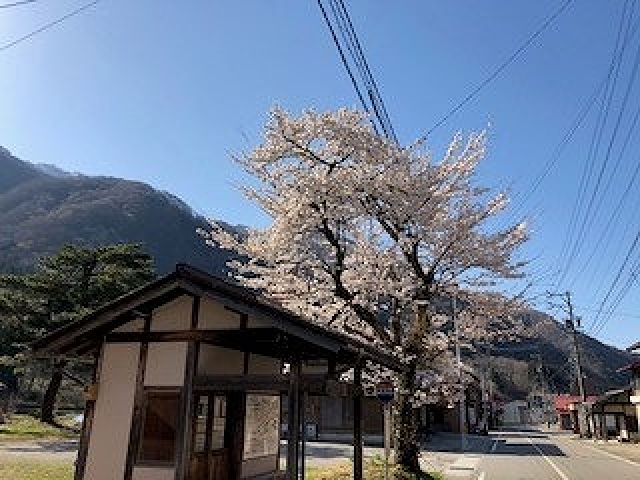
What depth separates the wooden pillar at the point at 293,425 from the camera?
30.6ft

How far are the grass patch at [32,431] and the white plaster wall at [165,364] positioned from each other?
21097 millimetres

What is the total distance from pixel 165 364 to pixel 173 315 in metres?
1.02

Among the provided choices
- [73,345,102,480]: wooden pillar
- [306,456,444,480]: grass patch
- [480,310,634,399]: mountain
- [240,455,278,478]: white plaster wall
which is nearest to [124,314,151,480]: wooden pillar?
[73,345,102,480]: wooden pillar

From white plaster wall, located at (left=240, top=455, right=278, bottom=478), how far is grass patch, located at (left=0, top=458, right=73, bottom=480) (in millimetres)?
6058

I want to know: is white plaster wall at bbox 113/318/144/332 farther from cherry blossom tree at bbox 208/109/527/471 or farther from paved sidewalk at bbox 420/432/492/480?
paved sidewalk at bbox 420/432/492/480

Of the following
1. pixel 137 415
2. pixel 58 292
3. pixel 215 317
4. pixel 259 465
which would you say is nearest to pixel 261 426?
pixel 259 465

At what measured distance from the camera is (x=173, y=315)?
11.6 meters

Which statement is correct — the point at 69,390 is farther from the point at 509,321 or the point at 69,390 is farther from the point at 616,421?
the point at 616,421

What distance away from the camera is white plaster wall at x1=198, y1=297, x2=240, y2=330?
444 inches

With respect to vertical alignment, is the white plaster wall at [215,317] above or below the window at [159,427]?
above

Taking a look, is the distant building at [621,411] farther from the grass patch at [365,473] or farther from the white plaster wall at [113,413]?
the white plaster wall at [113,413]

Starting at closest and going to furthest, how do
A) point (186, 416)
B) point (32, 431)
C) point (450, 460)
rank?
point (186, 416)
point (450, 460)
point (32, 431)

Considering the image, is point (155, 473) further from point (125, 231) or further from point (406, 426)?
point (125, 231)

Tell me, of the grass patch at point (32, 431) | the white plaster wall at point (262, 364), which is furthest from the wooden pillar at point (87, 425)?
the grass patch at point (32, 431)
